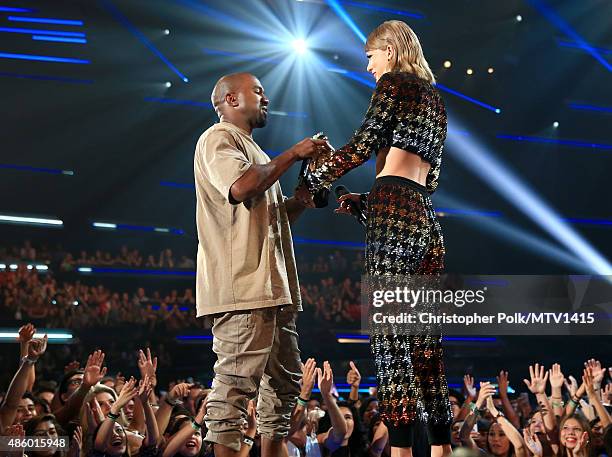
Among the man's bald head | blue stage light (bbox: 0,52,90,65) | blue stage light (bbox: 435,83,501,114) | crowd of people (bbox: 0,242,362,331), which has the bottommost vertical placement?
the man's bald head

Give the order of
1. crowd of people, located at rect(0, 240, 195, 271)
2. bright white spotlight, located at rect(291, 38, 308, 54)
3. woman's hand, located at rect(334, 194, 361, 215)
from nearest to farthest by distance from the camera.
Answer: woman's hand, located at rect(334, 194, 361, 215) < crowd of people, located at rect(0, 240, 195, 271) < bright white spotlight, located at rect(291, 38, 308, 54)

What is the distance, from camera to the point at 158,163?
10.5m

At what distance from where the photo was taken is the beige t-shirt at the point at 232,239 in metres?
2.43

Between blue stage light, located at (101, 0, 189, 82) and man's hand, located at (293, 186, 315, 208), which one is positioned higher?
blue stage light, located at (101, 0, 189, 82)

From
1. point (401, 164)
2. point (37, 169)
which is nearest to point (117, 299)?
point (37, 169)

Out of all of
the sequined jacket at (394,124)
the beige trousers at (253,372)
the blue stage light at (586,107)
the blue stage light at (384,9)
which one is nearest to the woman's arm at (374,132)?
the sequined jacket at (394,124)

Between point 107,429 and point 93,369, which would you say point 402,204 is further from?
point 93,369

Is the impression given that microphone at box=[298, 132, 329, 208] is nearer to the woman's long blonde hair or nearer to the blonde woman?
the blonde woman

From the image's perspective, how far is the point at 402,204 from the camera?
2.31 meters

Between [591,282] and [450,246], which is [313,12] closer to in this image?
[450,246]

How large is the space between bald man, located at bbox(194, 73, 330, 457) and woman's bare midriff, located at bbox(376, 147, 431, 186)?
21cm

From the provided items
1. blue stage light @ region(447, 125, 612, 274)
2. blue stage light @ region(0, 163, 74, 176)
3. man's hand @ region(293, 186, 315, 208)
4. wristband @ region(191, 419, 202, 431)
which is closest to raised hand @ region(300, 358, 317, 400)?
wristband @ region(191, 419, 202, 431)

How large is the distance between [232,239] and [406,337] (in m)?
0.67

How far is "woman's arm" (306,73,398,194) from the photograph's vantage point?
234cm
